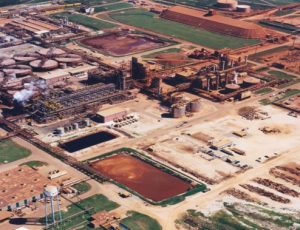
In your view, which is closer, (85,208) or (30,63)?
(85,208)

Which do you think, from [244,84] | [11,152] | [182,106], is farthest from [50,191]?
[244,84]

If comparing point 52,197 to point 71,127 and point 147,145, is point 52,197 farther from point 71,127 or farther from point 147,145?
point 71,127

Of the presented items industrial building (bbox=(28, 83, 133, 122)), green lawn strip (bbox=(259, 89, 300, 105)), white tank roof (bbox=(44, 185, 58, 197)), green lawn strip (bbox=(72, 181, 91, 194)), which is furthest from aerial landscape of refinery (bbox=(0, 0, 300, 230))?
green lawn strip (bbox=(259, 89, 300, 105))

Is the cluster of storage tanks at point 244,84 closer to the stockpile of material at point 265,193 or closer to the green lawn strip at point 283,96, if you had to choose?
the green lawn strip at point 283,96

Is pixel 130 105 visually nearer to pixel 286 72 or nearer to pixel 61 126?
pixel 61 126

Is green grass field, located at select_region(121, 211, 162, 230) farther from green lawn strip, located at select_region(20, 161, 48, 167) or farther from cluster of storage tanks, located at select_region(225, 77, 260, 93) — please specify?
cluster of storage tanks, located at select_region(225, 77, 260, 93)

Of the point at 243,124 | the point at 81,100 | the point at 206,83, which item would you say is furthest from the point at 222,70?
the point at 81,100
